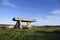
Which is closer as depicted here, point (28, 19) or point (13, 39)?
point (13, 39)

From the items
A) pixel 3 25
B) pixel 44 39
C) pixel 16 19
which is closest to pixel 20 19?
pixel 16 19

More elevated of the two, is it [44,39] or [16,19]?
[16,19]

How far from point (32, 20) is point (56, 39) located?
419 inches

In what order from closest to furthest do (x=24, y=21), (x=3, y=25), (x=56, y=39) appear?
(x=56, y=39) < (x=3, y=25) < (x=24, y=21)

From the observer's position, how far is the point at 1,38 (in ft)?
27.3

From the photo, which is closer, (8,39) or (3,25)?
(8,39)

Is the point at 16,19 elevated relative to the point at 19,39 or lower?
elevated

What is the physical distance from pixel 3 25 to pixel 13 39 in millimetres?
9299

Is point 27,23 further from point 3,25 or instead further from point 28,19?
point 3,25

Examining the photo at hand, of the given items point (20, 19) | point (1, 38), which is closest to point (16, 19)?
point (20, 19)

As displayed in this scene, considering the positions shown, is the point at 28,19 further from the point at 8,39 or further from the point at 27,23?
the point at 8,39

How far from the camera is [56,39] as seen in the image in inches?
340

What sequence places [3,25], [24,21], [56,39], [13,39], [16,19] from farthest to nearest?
1. [24,21]
2. [16,19]
3. [3,25]
4. [56,39]
5. [13,39]

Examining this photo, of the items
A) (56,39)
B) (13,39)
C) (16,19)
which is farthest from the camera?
(16,19)
